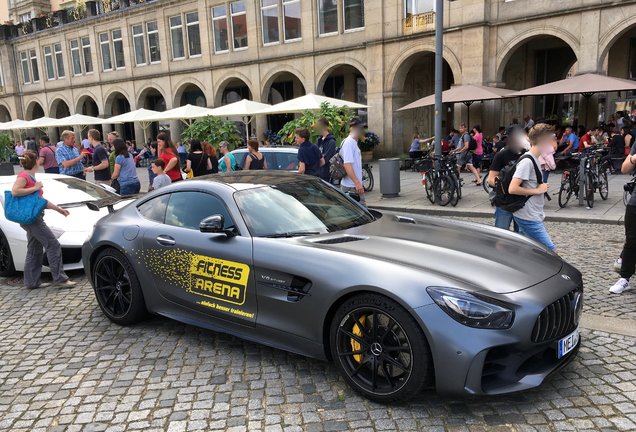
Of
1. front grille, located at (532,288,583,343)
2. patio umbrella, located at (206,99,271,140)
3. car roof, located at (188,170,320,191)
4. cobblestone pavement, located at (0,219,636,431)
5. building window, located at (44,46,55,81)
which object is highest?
building window, located at (44,46,55,81)

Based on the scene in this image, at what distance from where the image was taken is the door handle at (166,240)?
4.38 m

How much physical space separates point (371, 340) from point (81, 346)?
281cm

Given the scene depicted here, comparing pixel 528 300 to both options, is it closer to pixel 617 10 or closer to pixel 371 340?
pixel 371 340

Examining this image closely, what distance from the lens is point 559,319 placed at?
3195mm

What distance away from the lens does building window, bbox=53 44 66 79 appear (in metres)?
38.2

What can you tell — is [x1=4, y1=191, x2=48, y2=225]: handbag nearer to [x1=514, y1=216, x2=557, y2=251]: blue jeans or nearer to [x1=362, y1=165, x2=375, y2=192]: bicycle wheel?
[x1=514, y1=216, x2=557, y2=251]: blue jeans

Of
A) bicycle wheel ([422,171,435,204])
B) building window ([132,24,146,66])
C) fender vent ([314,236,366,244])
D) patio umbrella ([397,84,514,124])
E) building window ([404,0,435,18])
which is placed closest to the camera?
fender vent ([314,236,366,244])

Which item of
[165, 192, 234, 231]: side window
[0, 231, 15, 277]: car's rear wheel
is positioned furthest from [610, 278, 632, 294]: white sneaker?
[0, 231, 15, 277]: car's rear wheel

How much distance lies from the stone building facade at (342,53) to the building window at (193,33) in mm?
59

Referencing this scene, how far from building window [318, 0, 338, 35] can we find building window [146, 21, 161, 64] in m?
12.4

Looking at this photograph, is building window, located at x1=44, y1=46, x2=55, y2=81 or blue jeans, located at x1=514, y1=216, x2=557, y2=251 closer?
blue jeans, located at x1=514, y1=216, x2=557, y2=251

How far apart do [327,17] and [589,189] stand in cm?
1737

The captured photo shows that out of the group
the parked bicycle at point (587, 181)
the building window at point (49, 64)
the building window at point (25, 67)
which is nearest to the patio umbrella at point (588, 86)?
the parked bicycle at point (587, 181)

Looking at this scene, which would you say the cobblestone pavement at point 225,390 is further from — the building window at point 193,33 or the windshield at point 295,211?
the building window at point 193,33
